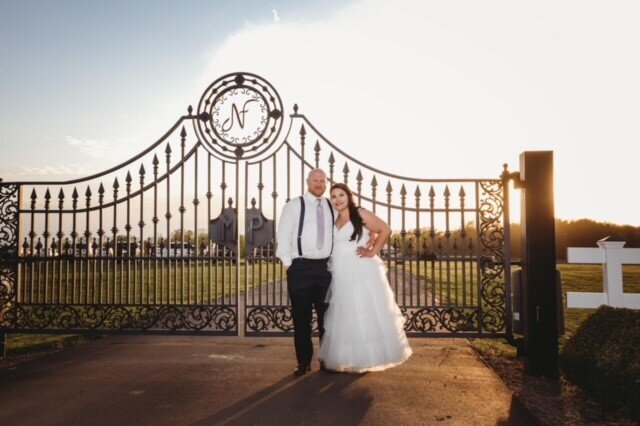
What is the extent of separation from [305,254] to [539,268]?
2773 millimetres

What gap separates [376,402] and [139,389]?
2.48 metres

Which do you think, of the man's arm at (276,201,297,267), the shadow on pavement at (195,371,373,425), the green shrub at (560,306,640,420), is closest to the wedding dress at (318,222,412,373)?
the shadow on pavement at (195,371,373,425)

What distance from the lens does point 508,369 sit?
5668 mm

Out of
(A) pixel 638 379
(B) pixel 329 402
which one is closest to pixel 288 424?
(B) pixel 329 402

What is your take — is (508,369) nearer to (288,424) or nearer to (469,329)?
(469,329)

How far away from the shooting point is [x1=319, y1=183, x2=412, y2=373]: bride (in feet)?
16.6

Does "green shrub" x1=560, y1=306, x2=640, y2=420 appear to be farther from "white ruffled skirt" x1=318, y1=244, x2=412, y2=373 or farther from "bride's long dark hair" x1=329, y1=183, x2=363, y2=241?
"bride's long dark hair" x1=329, y1=183, x2=363, y2=241

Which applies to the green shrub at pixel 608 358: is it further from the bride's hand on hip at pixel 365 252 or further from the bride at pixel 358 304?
the bride's hand on hip at pixel 365 252

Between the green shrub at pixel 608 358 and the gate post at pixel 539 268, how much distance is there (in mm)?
274

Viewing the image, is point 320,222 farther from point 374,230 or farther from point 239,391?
point 239,391

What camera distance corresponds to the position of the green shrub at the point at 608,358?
4125mm

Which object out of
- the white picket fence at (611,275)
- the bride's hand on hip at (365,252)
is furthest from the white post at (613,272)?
the bride's hand on hip at (365,252)

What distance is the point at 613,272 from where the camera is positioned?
5.92 m

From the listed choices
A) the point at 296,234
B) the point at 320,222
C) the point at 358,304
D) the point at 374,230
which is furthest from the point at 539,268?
the point at 296,234
